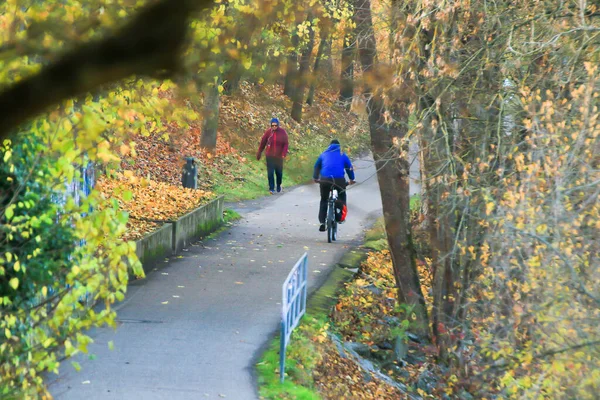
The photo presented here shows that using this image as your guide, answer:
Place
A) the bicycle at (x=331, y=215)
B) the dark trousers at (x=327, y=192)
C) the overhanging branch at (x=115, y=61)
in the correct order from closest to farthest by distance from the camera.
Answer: the overhanging branch at (x=115, y=61) < the dark trousers at (x=327, y=192) < the bicycle at (x=331, y=215)

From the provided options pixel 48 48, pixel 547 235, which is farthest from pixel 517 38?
pixel 48 48

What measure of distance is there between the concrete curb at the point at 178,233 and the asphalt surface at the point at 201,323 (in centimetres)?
22

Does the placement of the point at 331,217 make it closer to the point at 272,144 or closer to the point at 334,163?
the point at 334,163

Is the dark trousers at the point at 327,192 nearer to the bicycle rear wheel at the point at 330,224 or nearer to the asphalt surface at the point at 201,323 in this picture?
the bicycle rear wheel at the point at 330,224

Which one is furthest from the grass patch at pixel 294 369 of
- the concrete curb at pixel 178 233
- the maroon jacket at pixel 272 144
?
the concrete curb at pixel 178 233

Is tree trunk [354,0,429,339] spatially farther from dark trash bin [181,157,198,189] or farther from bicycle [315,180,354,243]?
dark trash bin [181,157,198,189]

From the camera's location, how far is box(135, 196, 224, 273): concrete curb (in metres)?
12.6

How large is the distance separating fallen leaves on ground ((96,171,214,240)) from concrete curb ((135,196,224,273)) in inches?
5.9

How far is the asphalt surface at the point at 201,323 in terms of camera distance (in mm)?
7797

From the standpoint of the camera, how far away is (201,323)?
10070 mm

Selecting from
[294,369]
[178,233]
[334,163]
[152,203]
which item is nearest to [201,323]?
[294,369]

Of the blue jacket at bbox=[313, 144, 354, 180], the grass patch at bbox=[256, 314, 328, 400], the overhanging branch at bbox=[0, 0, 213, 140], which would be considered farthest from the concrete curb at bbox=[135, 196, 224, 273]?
the overhanging branch at bbox=[0, 0, 213, 140]

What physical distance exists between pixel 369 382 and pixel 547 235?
3.47 m

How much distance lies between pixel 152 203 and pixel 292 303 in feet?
22.6
